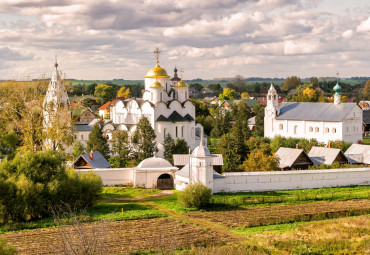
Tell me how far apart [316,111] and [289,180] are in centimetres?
2179

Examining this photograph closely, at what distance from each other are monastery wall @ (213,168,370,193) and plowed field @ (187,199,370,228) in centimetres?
270

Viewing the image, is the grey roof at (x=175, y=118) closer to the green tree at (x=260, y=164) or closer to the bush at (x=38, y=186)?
the green tree at (x=260, y=164)

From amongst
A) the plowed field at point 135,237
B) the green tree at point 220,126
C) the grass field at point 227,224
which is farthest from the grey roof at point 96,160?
the green tree at point 220,126

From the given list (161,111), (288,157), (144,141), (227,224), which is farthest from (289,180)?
(161,111)

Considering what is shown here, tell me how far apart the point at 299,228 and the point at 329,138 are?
87.3ft

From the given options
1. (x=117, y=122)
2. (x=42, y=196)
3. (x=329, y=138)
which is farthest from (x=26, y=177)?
(x=329, y=138)

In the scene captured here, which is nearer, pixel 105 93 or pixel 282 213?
pixel 282 213

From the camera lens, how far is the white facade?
36.3 meters

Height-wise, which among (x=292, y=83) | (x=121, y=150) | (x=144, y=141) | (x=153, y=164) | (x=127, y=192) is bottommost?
(x=127, y=192)

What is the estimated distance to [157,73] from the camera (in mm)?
38594

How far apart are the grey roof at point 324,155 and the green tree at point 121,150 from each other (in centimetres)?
1093

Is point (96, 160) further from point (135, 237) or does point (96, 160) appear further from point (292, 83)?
point (292, 83)

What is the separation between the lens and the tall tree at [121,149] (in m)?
29.1

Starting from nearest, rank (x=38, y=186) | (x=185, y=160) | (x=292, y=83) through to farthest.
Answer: (x=38, y=186)
(x=185, y=160)
(x=292, y=83)
